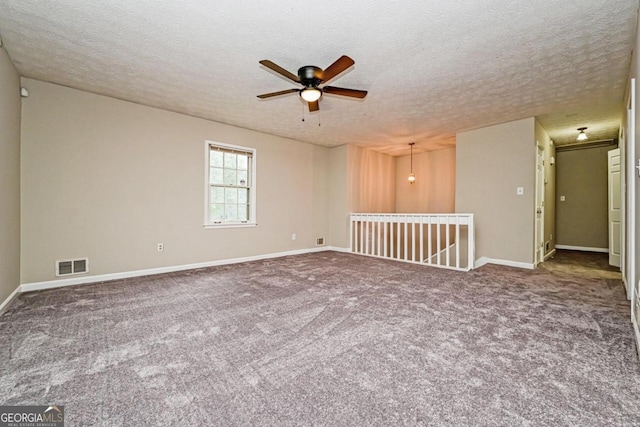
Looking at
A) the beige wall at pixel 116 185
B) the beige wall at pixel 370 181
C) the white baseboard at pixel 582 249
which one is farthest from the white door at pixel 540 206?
the beige wall at pixel 116 185

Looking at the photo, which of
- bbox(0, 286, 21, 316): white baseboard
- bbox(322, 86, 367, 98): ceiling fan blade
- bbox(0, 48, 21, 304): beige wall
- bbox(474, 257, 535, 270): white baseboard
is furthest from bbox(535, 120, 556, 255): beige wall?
bbox(0, 286, 21, 316): white baseboard

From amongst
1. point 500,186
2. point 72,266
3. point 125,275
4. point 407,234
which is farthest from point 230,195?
point 500,186

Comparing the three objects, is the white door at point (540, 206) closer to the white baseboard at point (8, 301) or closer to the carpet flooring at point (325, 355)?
the carpet flooring at point (325, 355)

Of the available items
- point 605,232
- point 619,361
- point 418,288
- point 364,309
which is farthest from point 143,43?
point 605,232

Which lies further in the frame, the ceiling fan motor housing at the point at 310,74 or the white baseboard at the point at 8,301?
the ceiling fan motor housing at the point at 310,74

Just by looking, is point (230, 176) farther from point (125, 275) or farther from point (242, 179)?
point (125, 275)

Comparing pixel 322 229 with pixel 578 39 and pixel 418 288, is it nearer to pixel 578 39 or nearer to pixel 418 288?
pixel 418 288

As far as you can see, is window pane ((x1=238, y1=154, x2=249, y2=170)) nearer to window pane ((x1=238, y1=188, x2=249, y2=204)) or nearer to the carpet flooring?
window pane ((x1=238, y1=188, x2=249, y2=204))

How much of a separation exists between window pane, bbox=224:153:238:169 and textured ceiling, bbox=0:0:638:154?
0.97 meters

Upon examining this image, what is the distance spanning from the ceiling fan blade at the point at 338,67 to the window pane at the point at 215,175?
2872 millimetres

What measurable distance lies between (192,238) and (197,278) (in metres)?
0.90

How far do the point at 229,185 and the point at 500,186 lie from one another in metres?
4.84

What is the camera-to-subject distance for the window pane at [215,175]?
15.5 ft

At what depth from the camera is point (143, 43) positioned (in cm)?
250
